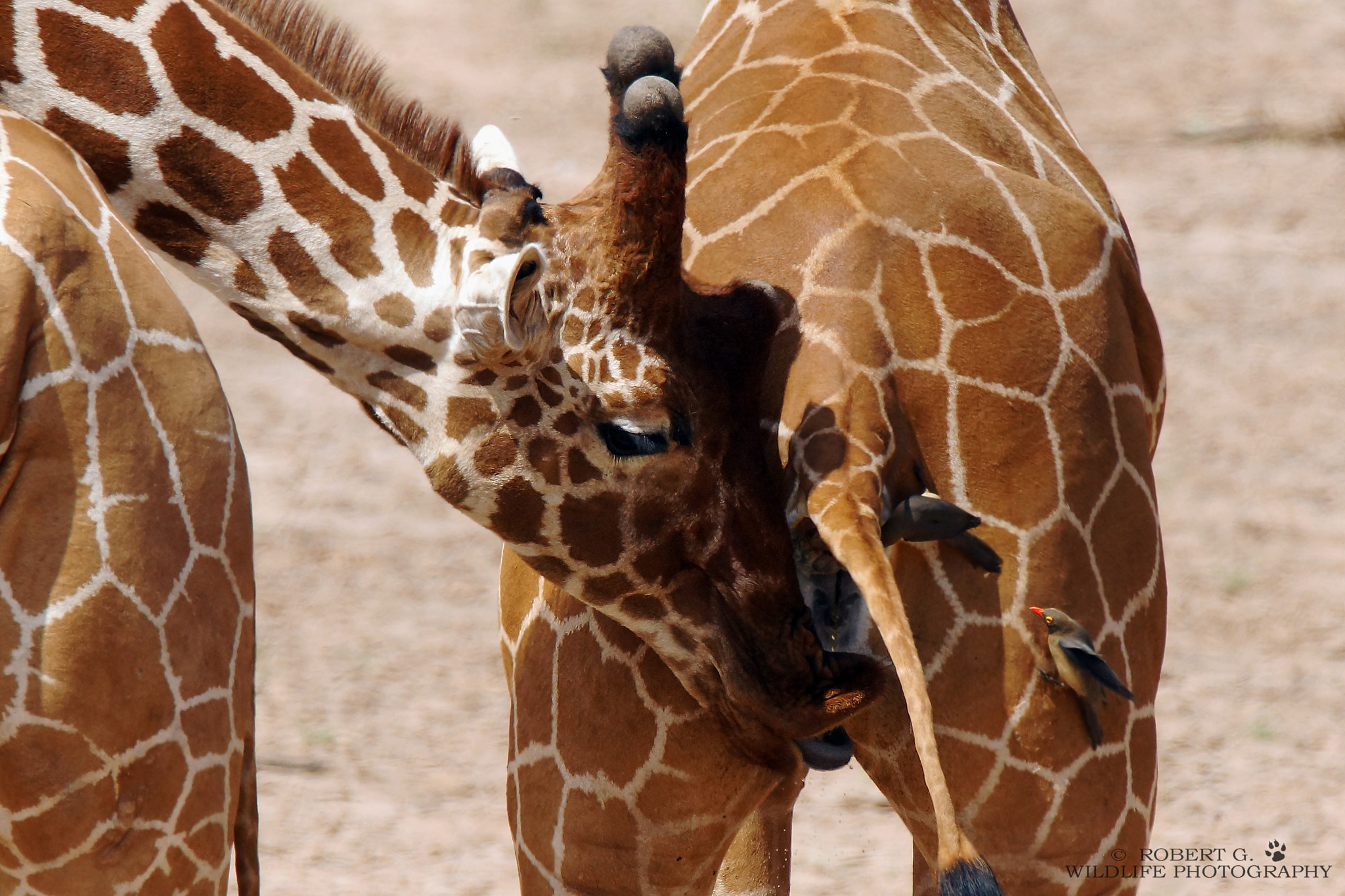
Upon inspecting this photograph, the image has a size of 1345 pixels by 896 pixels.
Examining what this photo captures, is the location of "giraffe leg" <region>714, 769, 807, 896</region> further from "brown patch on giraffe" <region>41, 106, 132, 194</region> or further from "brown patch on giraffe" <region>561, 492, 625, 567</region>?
"brown patch on giraffe" <region>41, 106, 132, 194</region>

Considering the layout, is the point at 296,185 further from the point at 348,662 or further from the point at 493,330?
the point at 348,662

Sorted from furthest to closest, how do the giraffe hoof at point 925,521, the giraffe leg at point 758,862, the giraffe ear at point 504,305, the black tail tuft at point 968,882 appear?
the giraffe leg at point 758,862, the giraffe hoof at point 925,521, the giraffe ear at point 504,305, the black tail tuft at point 968,882

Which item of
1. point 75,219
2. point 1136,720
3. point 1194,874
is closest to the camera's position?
point 75,219

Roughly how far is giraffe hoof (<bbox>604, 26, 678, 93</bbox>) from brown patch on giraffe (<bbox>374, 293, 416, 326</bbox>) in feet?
1.82

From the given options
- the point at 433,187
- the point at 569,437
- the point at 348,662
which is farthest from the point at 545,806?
the point at 348,662

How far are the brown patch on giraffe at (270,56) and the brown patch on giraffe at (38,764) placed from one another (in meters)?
1.24

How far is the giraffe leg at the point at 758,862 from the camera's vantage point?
12.4ft

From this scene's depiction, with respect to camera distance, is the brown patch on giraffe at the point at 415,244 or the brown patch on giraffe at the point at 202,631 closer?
the brown patch on giraffe at the point at 202,631

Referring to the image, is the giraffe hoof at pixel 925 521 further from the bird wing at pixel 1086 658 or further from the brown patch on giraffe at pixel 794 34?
the brown patch on giraffe at pixel 794 34

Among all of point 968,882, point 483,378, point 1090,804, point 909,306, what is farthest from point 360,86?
point 1090,804

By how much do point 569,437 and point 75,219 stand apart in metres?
0.93

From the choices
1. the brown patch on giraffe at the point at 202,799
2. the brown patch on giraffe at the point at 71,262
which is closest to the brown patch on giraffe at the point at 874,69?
the brown patch on giraffe at the point at 71,262

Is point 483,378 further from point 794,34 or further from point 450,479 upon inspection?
point 794,34

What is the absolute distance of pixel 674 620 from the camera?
286cm
